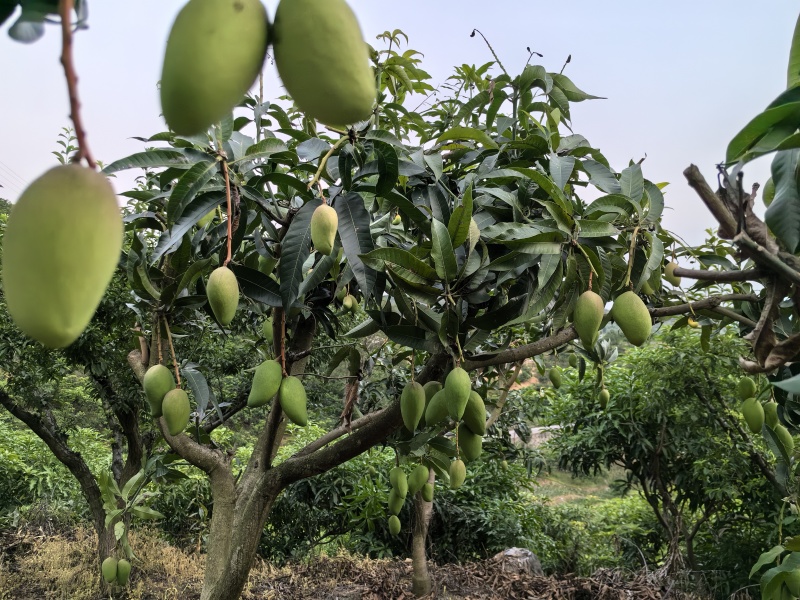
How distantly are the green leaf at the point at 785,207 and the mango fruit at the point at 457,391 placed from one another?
0.51m

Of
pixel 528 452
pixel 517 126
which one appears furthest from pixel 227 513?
pixel 528 452

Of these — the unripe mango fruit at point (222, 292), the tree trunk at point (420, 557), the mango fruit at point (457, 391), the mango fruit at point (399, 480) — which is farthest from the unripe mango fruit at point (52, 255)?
the tree trunk at point (420, 557)

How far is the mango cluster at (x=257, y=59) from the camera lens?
1.02 feet

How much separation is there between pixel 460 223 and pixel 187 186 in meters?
0.44

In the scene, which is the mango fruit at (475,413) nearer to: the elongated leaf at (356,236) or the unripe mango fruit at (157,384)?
the elongated leaf at (356,236)

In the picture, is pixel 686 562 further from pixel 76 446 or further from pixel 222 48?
pixel 76 446

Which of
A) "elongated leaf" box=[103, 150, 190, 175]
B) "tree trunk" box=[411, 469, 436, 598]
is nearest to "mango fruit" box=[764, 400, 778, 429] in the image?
"elongated leaf" box=[103, 150, 190, 175]

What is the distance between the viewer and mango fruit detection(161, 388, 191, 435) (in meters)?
1.21

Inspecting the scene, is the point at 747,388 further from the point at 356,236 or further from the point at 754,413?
the point at 356,236

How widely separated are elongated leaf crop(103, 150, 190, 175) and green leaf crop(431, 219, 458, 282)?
454 millimetres

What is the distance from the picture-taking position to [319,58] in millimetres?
334

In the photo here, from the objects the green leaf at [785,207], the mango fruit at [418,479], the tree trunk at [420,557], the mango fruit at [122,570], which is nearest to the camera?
the green leaf at [785,207]

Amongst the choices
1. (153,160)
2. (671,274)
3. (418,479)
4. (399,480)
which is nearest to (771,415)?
(671,274)

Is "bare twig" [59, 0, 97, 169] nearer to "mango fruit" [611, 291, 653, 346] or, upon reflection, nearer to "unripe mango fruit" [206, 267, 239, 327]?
"unripe mango fruit" [206, 267, 239, 327]
